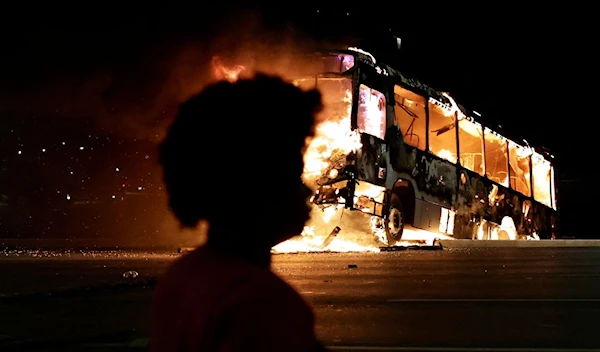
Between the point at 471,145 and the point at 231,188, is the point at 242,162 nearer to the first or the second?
the point at 231,188

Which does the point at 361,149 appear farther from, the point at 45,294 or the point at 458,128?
the point at 45,294

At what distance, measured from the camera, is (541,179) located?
74.2ft

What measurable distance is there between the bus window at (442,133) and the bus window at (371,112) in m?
2.06

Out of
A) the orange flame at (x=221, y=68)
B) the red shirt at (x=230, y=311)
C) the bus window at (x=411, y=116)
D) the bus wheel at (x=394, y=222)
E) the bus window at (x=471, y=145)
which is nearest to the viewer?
the red shirt at (x=230, y=311)

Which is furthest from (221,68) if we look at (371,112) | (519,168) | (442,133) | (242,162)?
(242,162)

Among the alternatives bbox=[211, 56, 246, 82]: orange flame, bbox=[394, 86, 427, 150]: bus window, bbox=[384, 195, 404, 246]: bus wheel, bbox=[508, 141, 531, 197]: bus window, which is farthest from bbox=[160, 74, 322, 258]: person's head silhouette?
bbox=[508, 141, 531, 197]: bus window

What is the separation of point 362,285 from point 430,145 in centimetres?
793

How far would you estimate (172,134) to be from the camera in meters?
1.67

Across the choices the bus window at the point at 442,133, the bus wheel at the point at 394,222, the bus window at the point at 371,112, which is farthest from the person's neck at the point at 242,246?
the bus window at the point at 442,133

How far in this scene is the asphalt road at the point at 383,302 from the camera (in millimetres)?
4832

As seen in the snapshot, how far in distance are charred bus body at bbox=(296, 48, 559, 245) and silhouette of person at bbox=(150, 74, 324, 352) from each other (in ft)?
27.8

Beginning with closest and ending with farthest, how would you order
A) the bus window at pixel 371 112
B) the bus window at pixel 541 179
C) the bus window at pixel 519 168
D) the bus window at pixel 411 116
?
the bus window at pixel 371 112 < the bus window at pixel 411 116 < the bus window at pixel 519 168 < the bus window at pixel 541 179

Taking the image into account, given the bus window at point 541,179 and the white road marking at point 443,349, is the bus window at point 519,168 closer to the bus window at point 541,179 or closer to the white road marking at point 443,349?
the bus window at point 541,179

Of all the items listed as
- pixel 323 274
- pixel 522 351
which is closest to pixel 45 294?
pixel 323 274
